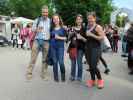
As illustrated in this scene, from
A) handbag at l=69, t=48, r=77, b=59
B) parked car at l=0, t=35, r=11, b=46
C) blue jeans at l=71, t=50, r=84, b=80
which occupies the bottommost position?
parked car at l=0, t=35, r=11, b=46

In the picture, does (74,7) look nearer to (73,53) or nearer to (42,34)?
(73,53)

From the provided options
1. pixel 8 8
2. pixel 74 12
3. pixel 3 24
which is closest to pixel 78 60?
pixel 3 24

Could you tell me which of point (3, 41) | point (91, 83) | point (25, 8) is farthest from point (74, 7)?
point (91, 83)

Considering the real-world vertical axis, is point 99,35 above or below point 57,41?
above

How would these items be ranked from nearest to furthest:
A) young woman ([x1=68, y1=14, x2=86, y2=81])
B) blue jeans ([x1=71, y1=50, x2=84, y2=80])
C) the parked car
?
young woman ([x1=68, y1=14, x2=86, y2=81]), blue jeans ([x1=71, y1=50, x2=84, y2=80]), the parked car

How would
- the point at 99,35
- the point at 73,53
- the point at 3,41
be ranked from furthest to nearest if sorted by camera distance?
the point at 3,41
the point at 73,53
the point at 99,35

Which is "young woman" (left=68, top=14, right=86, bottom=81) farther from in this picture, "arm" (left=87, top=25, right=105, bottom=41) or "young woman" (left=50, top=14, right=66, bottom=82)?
"arm" (left=87, top=25, right=105, bottom=41)

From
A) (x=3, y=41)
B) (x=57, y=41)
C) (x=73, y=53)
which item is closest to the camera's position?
(x=57, y=41)

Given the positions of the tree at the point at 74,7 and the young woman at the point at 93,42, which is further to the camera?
the tree at the point at 74,7

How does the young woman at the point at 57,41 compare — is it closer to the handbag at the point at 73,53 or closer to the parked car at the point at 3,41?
the handbag at the point at 73,53

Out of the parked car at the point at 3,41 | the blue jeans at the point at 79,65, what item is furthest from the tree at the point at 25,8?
the blue jeans at the point at 79,65

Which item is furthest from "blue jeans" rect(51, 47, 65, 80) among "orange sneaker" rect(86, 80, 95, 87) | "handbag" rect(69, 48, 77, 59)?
"orange sneaker" rect(86, 80, 95, 87)

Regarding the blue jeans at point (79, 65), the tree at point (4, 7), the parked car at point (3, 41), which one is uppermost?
the blue jeans at point (79, 65)

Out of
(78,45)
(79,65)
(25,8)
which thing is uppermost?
(78,45)
